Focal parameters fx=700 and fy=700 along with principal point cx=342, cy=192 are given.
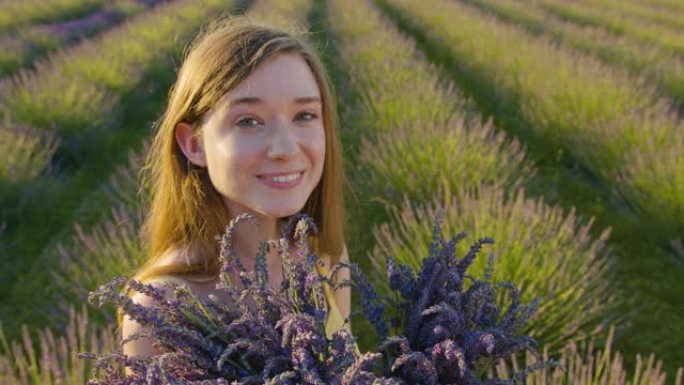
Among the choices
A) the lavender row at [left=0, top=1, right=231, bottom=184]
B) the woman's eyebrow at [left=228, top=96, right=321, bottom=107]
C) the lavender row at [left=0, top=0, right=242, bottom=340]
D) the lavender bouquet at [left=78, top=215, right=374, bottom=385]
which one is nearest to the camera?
the lavender bouquet at [left=78, top=215, right=374, bottom=385]

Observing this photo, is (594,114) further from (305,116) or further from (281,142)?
(281,142)

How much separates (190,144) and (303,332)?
0.68 meters

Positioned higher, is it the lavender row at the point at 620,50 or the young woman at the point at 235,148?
the lavender row at the point at 620,50

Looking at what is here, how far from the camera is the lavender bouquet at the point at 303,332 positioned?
1044 mm

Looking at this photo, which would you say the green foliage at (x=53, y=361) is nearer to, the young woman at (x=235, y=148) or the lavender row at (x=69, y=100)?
the young woman at (x=235, y=148)

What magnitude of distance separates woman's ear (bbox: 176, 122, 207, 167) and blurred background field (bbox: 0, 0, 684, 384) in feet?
1.43

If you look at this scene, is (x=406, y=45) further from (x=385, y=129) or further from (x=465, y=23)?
(x=385, y=129)

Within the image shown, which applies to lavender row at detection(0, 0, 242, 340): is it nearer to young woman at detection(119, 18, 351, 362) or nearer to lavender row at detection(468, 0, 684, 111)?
young woman at detection(119, 18, 351, 362)

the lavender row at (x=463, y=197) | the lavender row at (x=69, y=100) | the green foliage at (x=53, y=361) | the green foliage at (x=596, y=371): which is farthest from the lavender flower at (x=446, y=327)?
the lavender row at (x=69, y=100)

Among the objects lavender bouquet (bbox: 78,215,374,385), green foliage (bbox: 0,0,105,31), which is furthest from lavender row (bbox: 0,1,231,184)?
green foliage (bbox: 0,0,105,31)

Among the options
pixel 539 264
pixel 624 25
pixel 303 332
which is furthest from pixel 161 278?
pixel 624 25

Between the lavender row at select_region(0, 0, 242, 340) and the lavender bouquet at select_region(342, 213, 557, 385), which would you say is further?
the lavender row at select_region(0, 0, 242, 340)

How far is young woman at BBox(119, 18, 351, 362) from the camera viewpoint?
1424mm

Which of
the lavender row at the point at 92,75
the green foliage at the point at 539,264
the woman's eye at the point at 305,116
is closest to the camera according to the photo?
the woman's eye at the point at 305,116
